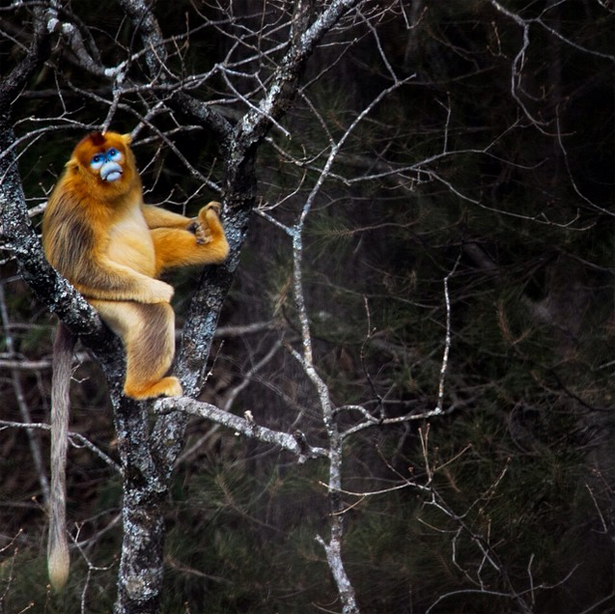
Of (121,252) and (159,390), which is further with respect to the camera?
(121,252)

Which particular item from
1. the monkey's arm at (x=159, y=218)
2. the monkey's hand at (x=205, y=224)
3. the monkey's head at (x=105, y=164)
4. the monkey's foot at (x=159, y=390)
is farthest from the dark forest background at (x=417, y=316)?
the monkey's foot at (x=159, y=390)

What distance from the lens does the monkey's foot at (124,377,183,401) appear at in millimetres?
3527

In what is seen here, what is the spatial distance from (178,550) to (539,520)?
1.66 m

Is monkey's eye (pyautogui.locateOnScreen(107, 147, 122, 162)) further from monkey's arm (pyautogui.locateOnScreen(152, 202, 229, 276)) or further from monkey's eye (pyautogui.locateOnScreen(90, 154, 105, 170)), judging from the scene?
monkey's arm (pyautogui.locateOnScreen(152, 202, 229, 276))

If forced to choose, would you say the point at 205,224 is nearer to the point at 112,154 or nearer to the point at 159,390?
the point at 112,154

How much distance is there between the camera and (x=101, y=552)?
5.50m

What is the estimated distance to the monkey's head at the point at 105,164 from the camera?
378 centimetres

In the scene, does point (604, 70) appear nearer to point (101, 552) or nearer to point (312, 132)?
point (312, 132)

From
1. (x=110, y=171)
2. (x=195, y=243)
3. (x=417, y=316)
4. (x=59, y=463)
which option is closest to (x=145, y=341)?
(x=195, y=243)

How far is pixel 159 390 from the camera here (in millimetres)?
3541

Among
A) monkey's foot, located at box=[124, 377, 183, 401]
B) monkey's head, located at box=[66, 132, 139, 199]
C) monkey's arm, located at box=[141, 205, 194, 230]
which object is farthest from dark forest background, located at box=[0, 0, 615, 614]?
monkey's foot, located at box=[124, 377, 183, 401]

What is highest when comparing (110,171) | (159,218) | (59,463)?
(110,171)

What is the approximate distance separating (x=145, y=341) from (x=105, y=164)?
639 millimetres

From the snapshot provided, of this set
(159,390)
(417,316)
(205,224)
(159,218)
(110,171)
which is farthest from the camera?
(417,316)
